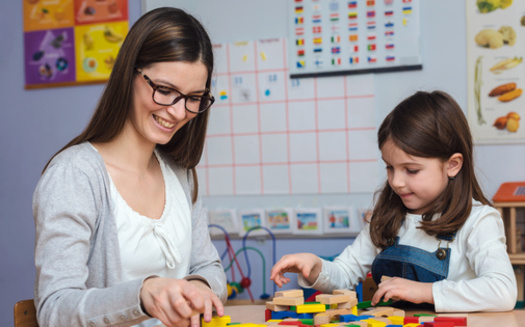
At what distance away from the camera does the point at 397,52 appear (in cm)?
247

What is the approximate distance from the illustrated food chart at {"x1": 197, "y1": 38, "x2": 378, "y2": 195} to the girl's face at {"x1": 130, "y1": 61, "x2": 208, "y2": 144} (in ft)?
4.13

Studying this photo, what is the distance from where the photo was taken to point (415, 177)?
1552 mm

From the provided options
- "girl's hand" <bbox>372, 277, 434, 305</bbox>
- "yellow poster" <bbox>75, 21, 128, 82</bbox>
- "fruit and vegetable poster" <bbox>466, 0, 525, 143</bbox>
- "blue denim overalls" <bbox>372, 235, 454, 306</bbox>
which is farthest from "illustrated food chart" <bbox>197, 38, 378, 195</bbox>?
"girl's hand" <bbox>372, 277, 434, 305</bbox>

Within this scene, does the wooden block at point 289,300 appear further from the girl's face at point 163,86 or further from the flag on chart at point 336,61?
the flag on chart at point 336,61

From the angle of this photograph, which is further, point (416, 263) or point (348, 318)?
point (416, 263)

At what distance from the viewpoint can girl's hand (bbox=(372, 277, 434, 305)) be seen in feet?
4.39

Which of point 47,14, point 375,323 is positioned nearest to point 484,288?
point 375,323

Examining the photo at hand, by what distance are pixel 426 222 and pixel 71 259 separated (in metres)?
0.89

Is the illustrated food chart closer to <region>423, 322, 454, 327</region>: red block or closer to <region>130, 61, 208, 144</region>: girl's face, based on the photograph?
<region>130, 61, 208, 144</region>: girl's face

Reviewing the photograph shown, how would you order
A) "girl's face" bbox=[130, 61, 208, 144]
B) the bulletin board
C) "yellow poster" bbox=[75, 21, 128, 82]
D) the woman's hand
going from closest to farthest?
the woman's hand < "girl's face" bbox=[130, 61, 208, 144] < the bulletin board < "yellow poster" bbox=[75, 21, 128, 82]

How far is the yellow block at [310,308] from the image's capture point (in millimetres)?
1188

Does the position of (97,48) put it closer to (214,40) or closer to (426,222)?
(214,40)

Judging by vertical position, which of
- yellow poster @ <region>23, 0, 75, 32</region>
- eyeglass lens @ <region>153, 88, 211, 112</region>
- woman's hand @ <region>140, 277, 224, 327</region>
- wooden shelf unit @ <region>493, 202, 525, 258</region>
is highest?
yellow poster @ <region>23, 0, 75, 32</region>

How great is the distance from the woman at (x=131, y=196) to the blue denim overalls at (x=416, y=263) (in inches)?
17.7
